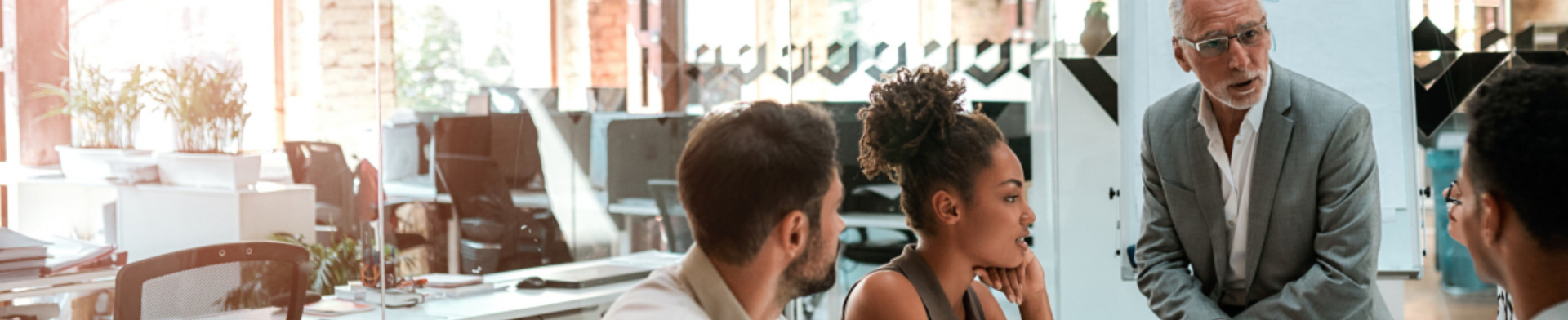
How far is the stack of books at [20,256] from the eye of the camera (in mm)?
2104

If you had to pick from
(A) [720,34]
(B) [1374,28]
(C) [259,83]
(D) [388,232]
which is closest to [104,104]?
(C) [259,83]

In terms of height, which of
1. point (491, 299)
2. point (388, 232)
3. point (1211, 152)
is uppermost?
point (1211, 152)

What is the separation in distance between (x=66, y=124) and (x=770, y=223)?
1.63 m

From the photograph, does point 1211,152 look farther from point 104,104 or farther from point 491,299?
point 104,104

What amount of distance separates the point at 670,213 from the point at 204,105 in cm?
150

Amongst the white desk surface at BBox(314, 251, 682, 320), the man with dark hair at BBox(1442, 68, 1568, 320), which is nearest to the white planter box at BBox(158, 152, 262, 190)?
the white desk surface at BBox(314, 251, 682, 320)

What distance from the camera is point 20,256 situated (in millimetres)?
2127

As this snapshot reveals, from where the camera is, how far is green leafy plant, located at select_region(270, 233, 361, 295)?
2598 millimetres

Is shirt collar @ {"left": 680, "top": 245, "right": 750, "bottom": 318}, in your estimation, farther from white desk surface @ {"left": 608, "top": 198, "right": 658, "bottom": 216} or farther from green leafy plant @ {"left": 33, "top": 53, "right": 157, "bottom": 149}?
white desk surface @ {"left": 608, "top": 198, "right": 658, "bottom": 216}

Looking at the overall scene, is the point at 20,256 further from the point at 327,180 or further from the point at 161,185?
the point at 327,180

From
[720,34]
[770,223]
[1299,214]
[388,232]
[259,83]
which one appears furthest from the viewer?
[720,34]

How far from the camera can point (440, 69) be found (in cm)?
→ 304

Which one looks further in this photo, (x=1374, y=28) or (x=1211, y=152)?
(x=1374, y=28)

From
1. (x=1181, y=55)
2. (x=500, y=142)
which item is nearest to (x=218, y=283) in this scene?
(x=500, y=142)
